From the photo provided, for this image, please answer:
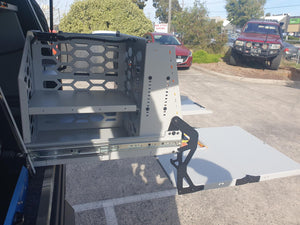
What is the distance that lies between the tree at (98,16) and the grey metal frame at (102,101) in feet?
45.2

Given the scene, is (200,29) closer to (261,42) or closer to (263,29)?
(263,29)

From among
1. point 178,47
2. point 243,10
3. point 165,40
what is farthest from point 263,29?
point 243,10

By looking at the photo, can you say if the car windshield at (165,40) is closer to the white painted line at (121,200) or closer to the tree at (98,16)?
the tree at (98,16)

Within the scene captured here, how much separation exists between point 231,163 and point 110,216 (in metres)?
1.50

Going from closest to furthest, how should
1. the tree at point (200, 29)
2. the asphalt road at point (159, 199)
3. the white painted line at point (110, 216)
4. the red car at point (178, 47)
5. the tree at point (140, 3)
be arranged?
the white painted line at point (110, 216) → the asphalt road at point (159, 199) → the red car at point (178, 47) → the tree at point (200, 29) → the tree at point (140, 3)

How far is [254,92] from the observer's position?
873 cm

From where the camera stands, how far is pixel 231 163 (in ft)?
9.18

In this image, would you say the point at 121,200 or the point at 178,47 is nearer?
the point at 121,200

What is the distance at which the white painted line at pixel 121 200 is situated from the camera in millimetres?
2657

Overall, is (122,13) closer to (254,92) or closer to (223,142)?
(254,92)

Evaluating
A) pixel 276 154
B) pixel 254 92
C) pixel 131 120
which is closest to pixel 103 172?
pixel 131 120

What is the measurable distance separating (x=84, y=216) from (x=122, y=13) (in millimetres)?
15501

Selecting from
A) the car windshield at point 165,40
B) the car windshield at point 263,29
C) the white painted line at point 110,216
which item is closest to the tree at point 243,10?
the car windshield at point 263,29

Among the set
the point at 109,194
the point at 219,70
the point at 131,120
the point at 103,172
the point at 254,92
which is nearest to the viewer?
the point at 131,120
